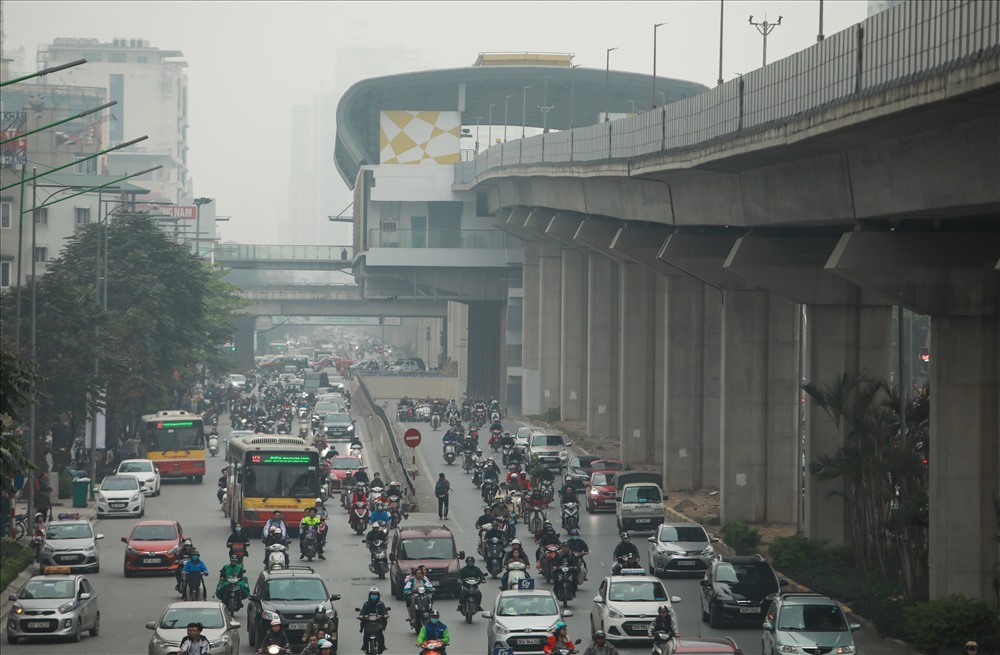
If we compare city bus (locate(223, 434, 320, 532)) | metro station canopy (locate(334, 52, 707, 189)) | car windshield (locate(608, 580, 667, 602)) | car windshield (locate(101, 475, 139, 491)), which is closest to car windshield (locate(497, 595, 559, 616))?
car windshield (locate(608, 580, 667, 602))

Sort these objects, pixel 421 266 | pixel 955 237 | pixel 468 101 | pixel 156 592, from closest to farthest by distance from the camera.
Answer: pixel 955 237 < pixel 156 592 < pixel 421 266 < pixel 468 101

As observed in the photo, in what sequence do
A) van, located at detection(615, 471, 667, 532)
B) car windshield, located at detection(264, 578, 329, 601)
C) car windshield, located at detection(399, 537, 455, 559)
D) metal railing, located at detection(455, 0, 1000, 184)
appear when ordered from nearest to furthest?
metal railing, located at detection(455, 0, 1000, 184)
car windshield, located at detection(264, 578, 329, 601)
car windshield, located at detection(399, 537, 455, 559)
van, located at detection(615, 471, 667, 532)

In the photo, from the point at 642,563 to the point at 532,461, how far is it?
61.9 feet

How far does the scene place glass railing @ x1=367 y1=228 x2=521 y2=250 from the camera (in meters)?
105

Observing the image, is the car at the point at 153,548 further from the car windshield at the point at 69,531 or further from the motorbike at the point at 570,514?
the motorbike at the point at 570,514

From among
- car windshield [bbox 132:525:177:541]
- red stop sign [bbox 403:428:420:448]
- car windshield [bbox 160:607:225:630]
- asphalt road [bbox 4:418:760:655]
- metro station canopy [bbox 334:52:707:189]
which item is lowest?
asphalt road [bbox 4:418:760:655]

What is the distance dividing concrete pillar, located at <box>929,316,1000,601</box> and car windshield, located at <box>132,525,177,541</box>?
17.7 meters

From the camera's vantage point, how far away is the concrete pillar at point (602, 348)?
7744 centimetres

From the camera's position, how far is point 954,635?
2594 centimetres

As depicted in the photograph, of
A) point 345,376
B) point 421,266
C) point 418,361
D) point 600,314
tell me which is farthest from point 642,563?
point 345,376

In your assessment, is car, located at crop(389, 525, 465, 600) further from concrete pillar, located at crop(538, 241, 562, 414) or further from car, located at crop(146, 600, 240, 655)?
concrete pillar, located at crop(538, 241, 562, 414)

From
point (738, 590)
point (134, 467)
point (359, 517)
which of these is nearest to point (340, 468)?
point (134, 467)

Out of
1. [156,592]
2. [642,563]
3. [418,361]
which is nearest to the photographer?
[156,592]

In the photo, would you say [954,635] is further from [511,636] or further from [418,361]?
[418,361]
